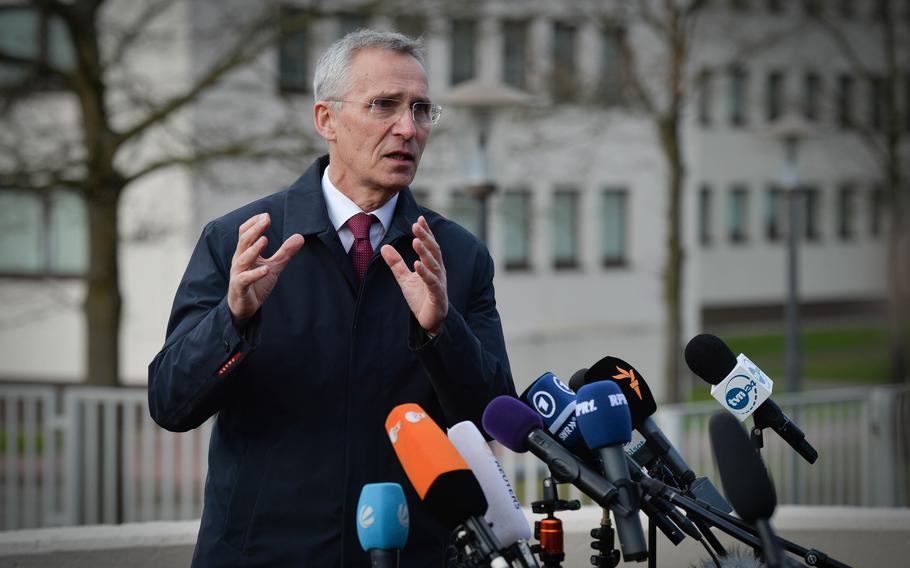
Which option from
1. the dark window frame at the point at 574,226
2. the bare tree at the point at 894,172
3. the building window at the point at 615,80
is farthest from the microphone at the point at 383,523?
the dark window frame at the point at 574,226

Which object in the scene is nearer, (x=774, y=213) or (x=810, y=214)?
(x=774, y=213)

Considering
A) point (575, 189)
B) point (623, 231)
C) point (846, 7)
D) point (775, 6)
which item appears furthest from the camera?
point (846, 7)

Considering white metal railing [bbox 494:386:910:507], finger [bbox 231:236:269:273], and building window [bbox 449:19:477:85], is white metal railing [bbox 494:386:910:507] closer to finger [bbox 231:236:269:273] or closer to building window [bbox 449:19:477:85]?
finger [bbox 231:236:269:273]

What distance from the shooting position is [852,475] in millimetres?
10539

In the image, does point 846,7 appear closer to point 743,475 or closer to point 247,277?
point 247,277

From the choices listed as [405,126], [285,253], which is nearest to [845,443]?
[405,126]

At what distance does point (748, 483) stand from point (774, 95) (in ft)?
128

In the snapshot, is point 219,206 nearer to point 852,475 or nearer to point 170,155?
point 170,155

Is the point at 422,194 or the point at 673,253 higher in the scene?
the point at 422,194

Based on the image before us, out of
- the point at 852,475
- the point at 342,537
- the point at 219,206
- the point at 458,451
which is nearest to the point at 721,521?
the point at 458,451

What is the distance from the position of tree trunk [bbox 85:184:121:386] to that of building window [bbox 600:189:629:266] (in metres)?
18.1

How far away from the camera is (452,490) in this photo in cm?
277

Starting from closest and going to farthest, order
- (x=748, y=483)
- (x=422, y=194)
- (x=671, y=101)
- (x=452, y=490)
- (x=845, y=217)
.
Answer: (x=748, y=483) → (x=452, y=490) → (x=671, y=101) → (x=422, y=194) → (x=845, y=217)

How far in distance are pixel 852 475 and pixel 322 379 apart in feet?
25.4
